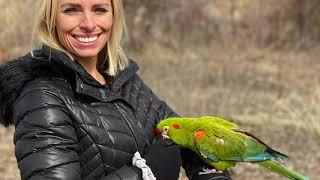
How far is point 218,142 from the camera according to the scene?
2.83m

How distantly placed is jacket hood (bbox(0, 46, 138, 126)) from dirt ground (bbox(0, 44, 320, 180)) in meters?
4.10

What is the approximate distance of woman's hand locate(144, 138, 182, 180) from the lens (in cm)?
247

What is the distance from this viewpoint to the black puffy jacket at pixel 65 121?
2.07 meters

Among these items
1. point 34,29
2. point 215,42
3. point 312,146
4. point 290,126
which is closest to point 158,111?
point 34,29

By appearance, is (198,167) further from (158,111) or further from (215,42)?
(215,42)

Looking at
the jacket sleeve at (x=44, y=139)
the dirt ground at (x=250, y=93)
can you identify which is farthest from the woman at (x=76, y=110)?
the dirt ground at (x=250, y=93)

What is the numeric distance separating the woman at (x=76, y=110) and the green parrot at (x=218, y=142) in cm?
9

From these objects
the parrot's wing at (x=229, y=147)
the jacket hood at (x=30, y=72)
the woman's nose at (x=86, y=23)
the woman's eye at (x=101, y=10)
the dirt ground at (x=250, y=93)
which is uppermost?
the woman's eye at (x=101, y=10)

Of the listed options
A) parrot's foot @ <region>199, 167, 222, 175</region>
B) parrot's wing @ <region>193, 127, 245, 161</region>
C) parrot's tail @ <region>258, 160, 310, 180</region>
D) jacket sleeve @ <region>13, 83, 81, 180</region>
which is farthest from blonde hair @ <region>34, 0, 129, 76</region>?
parrot's tail @ <region>258, 160, 310, 180</region>

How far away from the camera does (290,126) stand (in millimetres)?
8312

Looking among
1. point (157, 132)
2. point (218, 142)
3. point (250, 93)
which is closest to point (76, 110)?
point (157, 132)

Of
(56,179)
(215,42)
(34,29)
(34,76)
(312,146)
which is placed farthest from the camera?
(215,42)

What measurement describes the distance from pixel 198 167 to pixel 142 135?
0.50m

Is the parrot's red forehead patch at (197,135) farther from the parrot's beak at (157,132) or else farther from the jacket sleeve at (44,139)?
the jacket sleeve at (44,139)
